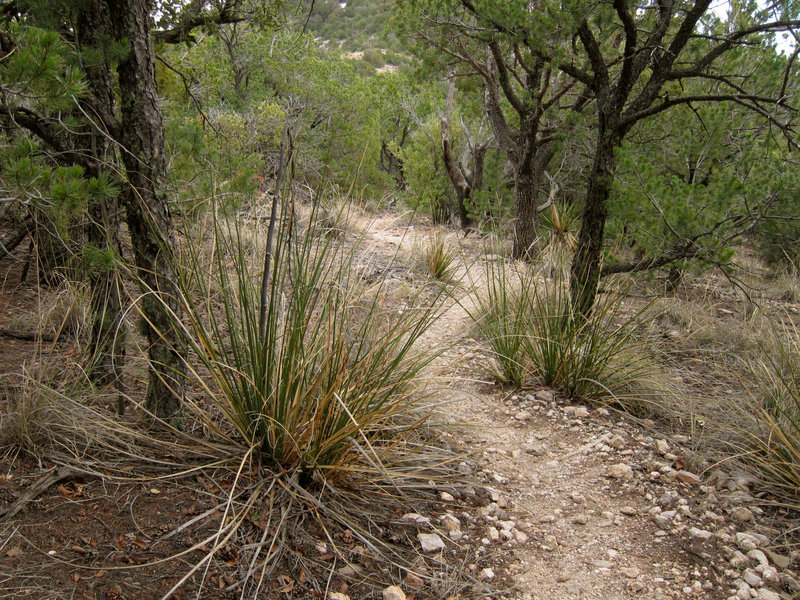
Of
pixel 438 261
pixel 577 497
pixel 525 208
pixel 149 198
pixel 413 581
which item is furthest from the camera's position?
pixel 525 208

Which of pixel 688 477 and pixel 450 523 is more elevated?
pixel 688 477

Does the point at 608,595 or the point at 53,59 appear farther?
the point at 608,595

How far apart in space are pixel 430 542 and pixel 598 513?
0.85 m

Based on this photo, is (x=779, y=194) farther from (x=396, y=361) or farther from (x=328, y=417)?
(x=328, y=417)

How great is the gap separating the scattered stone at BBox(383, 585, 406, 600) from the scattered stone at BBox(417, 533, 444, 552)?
29 centimetres

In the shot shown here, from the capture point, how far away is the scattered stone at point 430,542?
2232mm

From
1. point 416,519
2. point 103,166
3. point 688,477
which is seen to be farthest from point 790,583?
point 103,166

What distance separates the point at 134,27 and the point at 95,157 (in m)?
0.52

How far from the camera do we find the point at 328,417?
2.22m

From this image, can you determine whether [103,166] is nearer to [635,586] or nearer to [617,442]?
[635,586]

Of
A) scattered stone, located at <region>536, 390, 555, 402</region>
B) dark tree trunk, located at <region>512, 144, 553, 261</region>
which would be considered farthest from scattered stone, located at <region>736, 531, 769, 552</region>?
dark tree trunk, located at <region>512, 144, 553, 261</region>

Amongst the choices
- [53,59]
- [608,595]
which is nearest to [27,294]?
[53,59]

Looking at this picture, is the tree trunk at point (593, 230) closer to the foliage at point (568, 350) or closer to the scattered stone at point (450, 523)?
the foliage at point (568, 350)

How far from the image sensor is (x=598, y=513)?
264 centimetres
